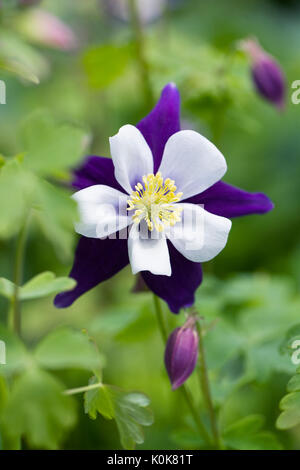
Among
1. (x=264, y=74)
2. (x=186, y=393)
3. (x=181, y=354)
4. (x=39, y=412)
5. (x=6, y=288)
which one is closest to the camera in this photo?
(x=39, y=412)

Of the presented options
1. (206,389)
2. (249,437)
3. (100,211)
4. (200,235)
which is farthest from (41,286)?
(249,437)

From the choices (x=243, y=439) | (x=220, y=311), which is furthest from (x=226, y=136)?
(x=243, y=439)

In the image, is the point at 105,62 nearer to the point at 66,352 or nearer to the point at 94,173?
the point at 94,173

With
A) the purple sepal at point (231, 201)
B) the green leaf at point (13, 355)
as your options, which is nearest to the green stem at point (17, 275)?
the green leaf at point (13, 355)

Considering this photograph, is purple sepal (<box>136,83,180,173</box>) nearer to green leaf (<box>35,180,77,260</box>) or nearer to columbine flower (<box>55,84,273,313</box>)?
columbine flower (<box>55,84,273,313</box>)

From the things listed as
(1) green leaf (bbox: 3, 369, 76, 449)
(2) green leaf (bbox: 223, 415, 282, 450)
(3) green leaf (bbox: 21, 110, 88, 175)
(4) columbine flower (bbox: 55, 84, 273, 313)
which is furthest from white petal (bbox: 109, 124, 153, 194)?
(2) green leaf (bbox: 223, 415, 282, 450)

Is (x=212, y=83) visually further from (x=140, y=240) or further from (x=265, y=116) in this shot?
(x=265, y=116)
